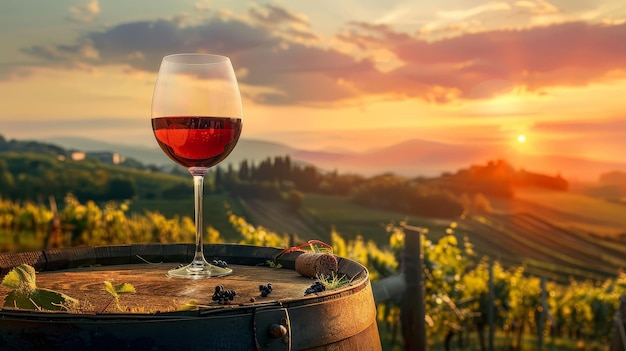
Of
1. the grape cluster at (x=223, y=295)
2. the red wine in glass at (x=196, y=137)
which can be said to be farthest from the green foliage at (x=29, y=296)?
the red wine in glass at (x=196, y=137)

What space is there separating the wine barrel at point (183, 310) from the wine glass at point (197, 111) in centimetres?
21

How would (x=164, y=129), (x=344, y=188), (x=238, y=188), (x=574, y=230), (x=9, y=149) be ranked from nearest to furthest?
1. (x=164, y=129)
2. (x=238, y=188)
3. (x=9, y=149)
4. (x=344, y=188)
5. (x=574, y=230)

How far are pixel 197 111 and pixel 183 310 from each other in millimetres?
863

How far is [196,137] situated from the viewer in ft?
6.56

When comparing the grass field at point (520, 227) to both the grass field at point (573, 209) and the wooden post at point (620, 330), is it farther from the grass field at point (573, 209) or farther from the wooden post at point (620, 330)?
the wooden post at point (620, 330)

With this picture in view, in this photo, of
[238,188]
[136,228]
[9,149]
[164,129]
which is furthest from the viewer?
[9,149]

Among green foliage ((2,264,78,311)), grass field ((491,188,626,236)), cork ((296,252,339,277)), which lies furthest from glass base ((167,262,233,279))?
grass field ((491,188,626,236))

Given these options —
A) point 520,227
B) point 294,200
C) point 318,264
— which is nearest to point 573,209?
point 520,227

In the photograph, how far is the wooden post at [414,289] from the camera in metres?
4.83

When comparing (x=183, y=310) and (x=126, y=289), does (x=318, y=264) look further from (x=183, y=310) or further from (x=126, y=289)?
(x=183, y=310)

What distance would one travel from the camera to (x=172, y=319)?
1.21 metres

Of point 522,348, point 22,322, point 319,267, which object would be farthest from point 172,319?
point 522,348

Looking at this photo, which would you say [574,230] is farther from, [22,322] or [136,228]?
[22,322]

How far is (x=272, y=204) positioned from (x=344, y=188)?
6560 millimetres
